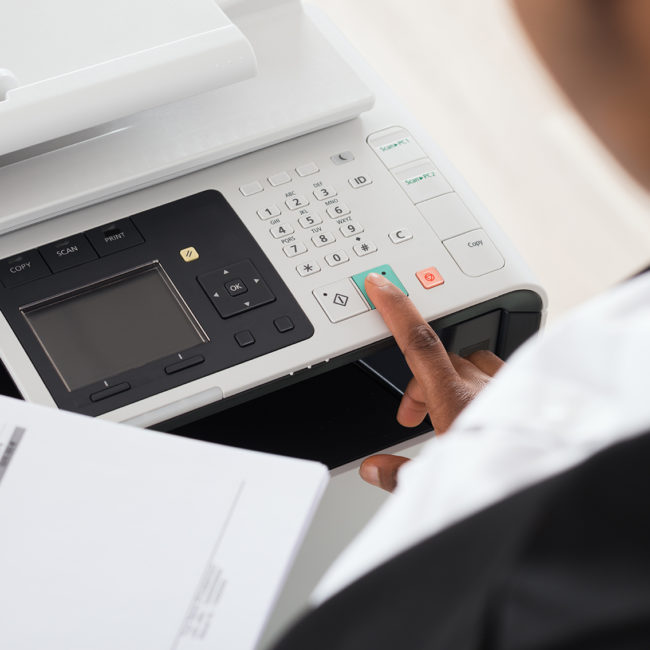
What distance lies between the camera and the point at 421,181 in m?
0.75

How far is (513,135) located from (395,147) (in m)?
0.96

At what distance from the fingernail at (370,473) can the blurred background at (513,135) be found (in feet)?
2.61

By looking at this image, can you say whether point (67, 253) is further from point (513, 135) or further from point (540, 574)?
point (513, 135)

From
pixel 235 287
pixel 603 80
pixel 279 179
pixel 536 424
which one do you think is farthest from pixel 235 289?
pixel 603 80

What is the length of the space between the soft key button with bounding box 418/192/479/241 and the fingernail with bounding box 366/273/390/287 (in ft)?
0.21

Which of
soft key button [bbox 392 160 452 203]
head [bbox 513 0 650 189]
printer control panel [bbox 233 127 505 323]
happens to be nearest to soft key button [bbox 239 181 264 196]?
printer control panel [bbox 233 127 505 323]

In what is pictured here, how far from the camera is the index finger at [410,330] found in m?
0.67

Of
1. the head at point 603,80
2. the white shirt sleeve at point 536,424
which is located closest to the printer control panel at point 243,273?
the white shirt sleeve at point 536,424

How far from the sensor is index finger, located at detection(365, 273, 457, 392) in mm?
674

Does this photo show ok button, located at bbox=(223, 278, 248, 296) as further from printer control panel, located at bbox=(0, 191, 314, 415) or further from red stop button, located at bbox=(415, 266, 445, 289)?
red stop button, located at bbox=(415, 266, 445, 289)

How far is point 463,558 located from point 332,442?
48 centimetres

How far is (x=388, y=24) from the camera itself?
1817 millimetres

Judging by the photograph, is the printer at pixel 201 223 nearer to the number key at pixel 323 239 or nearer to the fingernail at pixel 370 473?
the number key at pixel 323 239

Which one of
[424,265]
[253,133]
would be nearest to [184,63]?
[253,133]
